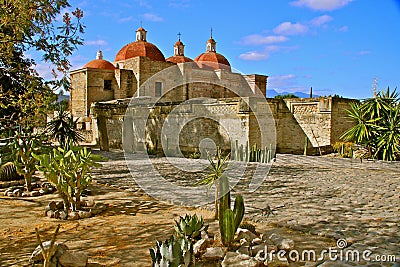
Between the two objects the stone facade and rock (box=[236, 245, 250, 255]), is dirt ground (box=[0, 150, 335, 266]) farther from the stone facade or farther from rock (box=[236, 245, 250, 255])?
the stone facade

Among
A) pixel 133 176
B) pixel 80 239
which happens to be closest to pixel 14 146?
pixel 133 176

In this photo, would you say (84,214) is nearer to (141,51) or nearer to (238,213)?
(238,213)

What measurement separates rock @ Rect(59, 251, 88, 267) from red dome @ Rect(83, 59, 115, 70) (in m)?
25.7

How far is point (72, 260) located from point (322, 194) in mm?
5042

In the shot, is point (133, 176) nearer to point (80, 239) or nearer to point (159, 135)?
point (80, 239)

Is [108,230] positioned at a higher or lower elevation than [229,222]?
lower

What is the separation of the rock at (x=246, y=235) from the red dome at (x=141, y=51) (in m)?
24.7

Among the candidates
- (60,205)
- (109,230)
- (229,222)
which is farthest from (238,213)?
(60,205)

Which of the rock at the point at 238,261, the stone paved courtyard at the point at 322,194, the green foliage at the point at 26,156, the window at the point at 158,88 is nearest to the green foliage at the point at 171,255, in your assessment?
the rock at the point at 238,261

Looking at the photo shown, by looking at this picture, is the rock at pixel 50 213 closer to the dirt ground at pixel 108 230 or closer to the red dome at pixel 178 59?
the dirt ground at pixel 108 230

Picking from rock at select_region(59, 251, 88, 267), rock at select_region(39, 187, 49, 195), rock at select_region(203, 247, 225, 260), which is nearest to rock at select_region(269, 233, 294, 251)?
rock at select_region(203, 247, 225, 260)

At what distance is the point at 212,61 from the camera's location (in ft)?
92.7

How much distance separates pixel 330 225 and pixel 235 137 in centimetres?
966

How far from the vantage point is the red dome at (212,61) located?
27.7 m
